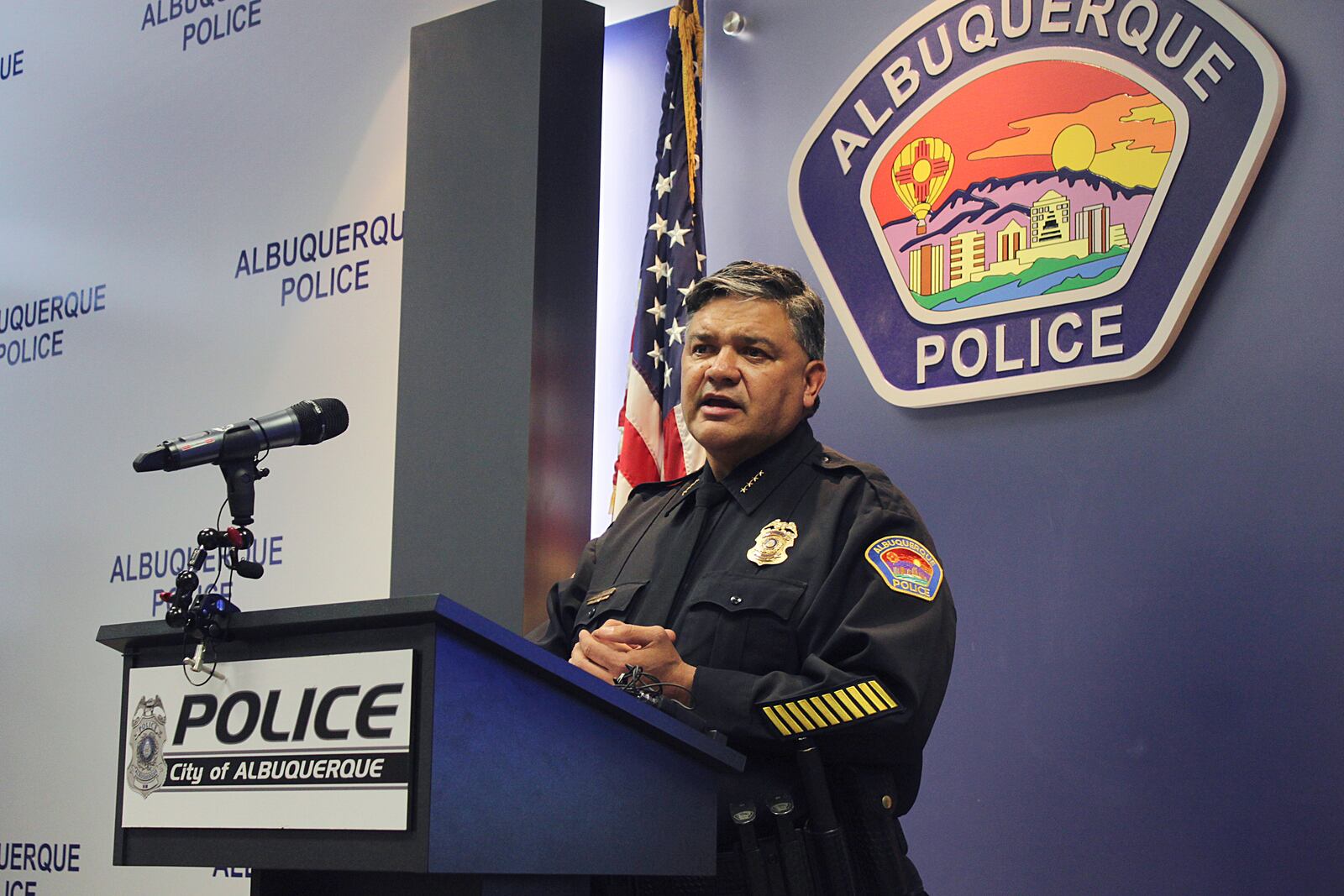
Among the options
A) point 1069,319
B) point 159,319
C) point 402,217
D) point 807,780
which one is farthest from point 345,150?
point 807,780

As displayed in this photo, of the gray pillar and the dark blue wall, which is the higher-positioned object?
the gray pillar

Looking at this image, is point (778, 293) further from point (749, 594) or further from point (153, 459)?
point (153, 459)

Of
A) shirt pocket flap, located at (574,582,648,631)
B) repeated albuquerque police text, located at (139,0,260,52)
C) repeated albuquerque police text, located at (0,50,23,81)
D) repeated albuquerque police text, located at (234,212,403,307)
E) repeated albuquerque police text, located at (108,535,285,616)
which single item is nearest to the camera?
shirt pocket flap, located at (574,582,648,631)

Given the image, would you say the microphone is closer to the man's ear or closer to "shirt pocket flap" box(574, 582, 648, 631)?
"shirt pocket flap" box(574, 582, 648, 631)

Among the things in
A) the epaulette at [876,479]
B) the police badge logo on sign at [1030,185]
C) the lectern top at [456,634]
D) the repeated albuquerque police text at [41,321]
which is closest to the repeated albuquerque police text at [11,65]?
the repeated albuquerque police text at [41,321]

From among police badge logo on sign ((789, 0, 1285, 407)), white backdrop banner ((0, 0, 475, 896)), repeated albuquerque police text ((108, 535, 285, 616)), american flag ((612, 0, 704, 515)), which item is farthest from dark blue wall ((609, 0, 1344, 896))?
repeated albuquerque police text ((108, 535, 285, 616))

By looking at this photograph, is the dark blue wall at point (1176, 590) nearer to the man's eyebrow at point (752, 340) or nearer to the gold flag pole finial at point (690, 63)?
the man's eyebrow at point (752, 340)

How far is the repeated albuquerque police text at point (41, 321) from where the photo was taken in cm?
503

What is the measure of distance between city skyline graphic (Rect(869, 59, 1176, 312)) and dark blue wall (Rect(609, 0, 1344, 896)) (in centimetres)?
24

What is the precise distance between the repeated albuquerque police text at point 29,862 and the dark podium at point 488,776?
3190 millimetres

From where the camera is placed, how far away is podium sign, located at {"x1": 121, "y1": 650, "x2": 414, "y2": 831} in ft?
4.95

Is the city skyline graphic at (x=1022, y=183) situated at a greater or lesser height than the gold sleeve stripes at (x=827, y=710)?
greater

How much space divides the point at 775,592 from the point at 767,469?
296mm

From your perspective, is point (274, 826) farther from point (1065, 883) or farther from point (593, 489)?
point (593, 489)
